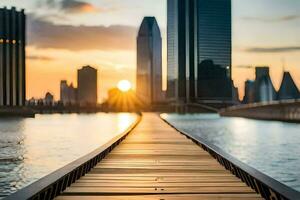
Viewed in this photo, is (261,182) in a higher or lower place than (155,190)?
higher

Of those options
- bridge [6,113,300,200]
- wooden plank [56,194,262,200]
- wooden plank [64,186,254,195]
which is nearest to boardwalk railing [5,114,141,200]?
bridge [6,113,300,200]

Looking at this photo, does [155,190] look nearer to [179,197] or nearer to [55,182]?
[179,197]

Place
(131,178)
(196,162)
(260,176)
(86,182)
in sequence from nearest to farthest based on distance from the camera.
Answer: (260,176)
(86,182)
(131,178)
(196,162)

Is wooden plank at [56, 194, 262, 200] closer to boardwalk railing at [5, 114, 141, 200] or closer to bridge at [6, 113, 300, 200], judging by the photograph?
bridge at [6, 113, 300, 200]

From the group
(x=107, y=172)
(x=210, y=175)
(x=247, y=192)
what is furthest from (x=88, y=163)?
(x=247, y=192)

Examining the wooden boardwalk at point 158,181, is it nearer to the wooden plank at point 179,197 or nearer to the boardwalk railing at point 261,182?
the wooden plank at point 179,197

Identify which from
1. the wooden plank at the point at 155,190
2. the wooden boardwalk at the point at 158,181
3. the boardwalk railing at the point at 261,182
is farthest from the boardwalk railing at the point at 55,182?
the boardwalk railing at the point at 261,182

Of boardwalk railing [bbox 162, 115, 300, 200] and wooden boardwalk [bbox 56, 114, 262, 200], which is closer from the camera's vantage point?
boardwalk railing [bbox 162, 115, 300, 200]

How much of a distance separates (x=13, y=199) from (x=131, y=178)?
6408mm

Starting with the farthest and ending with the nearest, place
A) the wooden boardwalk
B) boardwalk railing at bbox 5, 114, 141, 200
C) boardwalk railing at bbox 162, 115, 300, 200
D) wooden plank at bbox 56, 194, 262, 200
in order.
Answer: the wooden boardwalk < wooden plank at bbox 56, 194, 262, 200 < boardwalk railing at bbox 162, 115, 300, 200 < boardwalk railing at bbox 5, 114, 141, 200

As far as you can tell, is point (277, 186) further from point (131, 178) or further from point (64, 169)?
point (64, 169)

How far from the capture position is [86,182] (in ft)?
52.8

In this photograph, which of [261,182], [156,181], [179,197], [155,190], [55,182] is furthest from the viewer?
[156,181]

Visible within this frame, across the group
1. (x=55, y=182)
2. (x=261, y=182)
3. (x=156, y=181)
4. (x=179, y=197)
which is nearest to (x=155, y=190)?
(x=179, y=197)
